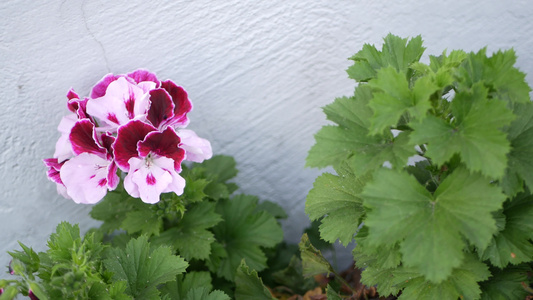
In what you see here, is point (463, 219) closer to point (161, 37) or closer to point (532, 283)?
point (532, 283)

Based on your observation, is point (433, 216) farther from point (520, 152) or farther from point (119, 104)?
point (119, 104)

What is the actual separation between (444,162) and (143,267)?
80cm

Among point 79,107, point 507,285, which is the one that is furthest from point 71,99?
point 507,285

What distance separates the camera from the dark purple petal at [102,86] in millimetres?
1364

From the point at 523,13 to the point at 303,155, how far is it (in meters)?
0.90

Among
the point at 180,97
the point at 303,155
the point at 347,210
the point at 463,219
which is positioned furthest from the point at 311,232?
the point at 463,219

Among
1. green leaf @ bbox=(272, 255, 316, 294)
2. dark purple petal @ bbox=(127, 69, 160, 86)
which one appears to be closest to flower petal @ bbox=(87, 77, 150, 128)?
dark purple petal @ bbox=(127, 69, 160, 86)

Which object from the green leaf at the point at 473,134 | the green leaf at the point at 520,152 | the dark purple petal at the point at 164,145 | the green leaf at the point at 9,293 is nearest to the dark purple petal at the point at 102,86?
the dark purple petal at the point at 164,145

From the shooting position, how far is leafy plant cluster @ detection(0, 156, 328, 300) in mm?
1096

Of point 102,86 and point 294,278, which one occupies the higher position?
point 102,86

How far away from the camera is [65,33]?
140 centimetres

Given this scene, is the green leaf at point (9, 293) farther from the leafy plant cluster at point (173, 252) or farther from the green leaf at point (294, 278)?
the green leaf at point (294, 278)

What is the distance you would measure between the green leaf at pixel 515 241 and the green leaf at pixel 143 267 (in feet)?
2.48

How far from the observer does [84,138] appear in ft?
4.18
